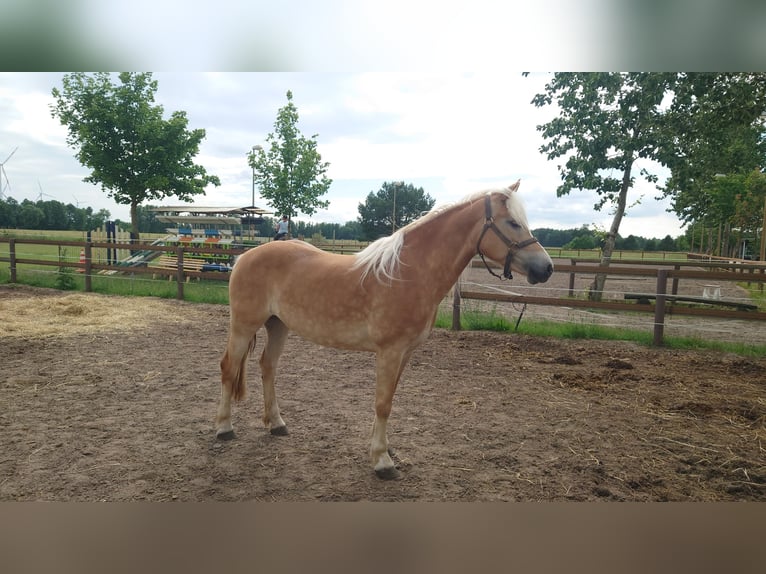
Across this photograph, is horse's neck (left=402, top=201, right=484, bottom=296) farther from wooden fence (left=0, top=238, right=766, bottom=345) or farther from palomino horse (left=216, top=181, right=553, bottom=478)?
wooden fence (left=0, top=238, right=766, bottom=345)

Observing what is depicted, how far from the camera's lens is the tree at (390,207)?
4789 millimetres

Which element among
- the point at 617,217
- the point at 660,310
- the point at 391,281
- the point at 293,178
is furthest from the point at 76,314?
the point at 617,217

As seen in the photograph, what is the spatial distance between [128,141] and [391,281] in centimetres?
645

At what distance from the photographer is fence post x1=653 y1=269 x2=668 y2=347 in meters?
6.16

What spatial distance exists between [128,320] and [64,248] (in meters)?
6.47

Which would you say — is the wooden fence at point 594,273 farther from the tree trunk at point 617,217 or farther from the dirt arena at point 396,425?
the dirt arena at point 396,425

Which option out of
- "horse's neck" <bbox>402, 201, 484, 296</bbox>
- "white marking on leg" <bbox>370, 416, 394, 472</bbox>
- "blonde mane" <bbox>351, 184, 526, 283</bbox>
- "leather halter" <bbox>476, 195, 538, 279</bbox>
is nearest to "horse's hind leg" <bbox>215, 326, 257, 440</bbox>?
"blonde mane" <bbox>351, 184, 526, 283</bbox>

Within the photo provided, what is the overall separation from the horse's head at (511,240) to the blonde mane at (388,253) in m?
0.15

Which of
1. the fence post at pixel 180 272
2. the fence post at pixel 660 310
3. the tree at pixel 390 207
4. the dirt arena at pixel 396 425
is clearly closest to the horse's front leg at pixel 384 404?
the dirt arena at pixel 396 425

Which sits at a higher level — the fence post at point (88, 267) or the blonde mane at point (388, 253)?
the blonde mane at point (388, 253)

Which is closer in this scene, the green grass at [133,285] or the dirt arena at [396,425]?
the dirt arena at [396,425]

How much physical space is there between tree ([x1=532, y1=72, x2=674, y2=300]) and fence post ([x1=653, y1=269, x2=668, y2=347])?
87cm
